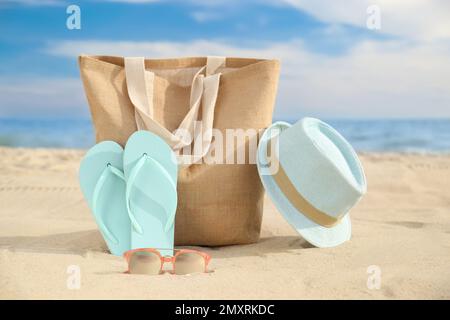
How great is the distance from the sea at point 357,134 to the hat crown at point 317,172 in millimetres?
10215

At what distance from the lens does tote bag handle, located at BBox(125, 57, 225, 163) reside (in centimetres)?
288

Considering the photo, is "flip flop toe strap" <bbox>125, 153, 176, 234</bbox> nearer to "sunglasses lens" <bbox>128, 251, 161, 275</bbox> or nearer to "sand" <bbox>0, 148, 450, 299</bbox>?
"sand" <bbox>0, 148, 450, 299</bbox>

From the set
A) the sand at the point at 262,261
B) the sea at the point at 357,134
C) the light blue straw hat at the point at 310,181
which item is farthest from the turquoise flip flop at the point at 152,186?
the sea at the point at 357,134

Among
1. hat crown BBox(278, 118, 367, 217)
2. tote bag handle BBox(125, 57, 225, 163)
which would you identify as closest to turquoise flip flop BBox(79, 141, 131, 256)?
tote bag handle BBox(125, 57, 225, 163)

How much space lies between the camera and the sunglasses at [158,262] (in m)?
2.31

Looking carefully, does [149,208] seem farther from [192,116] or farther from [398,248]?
[398,248]

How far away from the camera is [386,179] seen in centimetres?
560

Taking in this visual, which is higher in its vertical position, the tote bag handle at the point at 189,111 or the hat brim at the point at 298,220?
the tote bag handle at the point at 189,111

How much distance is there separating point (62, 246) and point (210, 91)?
1.15 metres

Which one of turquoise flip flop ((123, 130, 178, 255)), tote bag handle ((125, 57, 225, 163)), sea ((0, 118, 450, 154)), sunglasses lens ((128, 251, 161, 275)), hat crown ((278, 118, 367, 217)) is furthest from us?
sea ((0, 118, 450, 154))

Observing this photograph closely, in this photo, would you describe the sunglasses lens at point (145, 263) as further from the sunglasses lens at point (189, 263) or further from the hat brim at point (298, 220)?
the hat brim at point (298, 220)

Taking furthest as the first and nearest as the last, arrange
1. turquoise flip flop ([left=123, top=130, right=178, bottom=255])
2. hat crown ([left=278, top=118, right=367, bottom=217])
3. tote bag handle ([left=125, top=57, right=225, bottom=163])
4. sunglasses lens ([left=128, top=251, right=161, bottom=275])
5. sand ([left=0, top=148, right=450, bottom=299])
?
1. tote bag handle ([left=125, top=57, right=225, bottom=163])
2. turquoise flip flop ([left=123, top=130, right=178, bottom=255])
3. hat crown ([left=278, top=118, right=367, bottom=217])
4. sunglasses lens ([left=128, top=251, right=161, bottom=275])
5. sand ([left=0, top=148, right=450, bottom=299])

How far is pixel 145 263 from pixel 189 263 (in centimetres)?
19
